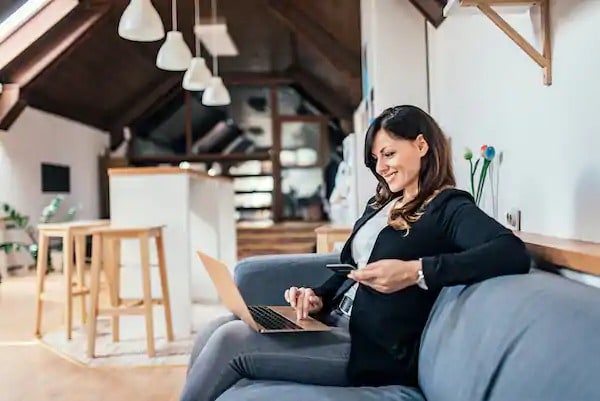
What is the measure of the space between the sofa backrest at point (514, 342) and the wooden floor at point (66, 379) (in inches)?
71.7

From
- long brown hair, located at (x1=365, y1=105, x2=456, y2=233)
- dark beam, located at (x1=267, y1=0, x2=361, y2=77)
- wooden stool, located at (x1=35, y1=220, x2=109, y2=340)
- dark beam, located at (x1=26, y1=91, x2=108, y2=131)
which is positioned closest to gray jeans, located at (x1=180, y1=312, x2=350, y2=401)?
long brown hair, located at (x1=365, y1=105, x2=456, y2=233)

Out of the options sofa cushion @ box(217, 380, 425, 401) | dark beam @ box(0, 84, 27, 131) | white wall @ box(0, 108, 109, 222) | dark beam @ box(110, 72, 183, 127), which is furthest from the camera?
dark beam @ box(110, 72, 183, 127)

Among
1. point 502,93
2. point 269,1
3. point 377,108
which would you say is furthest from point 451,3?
point 269,1

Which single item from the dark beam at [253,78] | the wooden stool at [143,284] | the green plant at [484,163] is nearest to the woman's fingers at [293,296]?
the green plant at [484,163]

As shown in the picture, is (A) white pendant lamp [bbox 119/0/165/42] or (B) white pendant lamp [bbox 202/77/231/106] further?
(B) white pendant lamp [bbox 202/77/231/106]

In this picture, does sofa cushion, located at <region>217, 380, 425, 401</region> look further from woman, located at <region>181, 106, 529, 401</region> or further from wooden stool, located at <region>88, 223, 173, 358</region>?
wooden stool, located at <region>88, 223, 173, 358</region>

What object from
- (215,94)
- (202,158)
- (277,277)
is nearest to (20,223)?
(215,94)

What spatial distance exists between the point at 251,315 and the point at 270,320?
0.09 m

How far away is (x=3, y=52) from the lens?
721 centimetres

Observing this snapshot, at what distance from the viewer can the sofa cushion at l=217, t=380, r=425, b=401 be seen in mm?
1439

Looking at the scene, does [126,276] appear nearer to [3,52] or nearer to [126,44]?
[3,52]

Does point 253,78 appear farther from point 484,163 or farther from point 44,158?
point 484,163

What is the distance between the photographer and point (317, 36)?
7.85m

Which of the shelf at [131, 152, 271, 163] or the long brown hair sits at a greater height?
the shelf at [131, 152, 271, 163]
